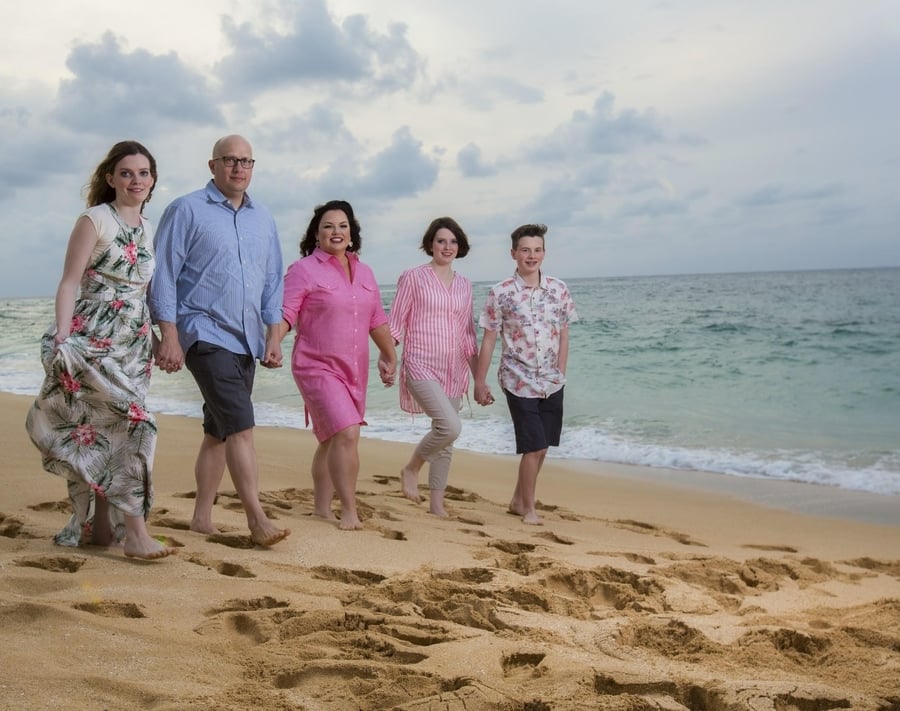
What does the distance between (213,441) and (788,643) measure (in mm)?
2818

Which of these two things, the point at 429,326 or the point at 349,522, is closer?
the point at 349,522

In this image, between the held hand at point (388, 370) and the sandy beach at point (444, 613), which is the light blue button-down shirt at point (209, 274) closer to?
the sandy beach at point (444, 613)

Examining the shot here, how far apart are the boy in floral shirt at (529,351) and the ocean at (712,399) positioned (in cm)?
306

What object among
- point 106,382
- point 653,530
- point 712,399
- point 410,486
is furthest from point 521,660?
point 712,399

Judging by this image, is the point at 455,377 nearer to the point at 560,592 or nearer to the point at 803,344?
the point at 560,592

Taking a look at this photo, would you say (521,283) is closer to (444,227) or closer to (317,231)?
(444,227)

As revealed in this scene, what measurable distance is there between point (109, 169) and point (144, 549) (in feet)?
5.45

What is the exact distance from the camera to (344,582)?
399cm

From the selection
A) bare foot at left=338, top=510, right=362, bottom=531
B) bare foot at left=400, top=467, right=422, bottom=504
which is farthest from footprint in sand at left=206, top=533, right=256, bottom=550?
bare foot at left=400, top=467, right=422, bottom=504

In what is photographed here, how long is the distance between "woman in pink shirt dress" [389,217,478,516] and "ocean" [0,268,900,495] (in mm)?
3057

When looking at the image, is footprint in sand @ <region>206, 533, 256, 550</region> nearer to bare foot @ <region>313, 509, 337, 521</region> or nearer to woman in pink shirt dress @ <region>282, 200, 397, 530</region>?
woman in pink shirt dress @ <region>282, 200, 397, 530</region>

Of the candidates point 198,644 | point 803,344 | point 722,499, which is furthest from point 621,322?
point 198,644

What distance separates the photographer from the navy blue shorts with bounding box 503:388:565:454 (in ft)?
20.0

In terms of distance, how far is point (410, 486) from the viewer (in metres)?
6.45
